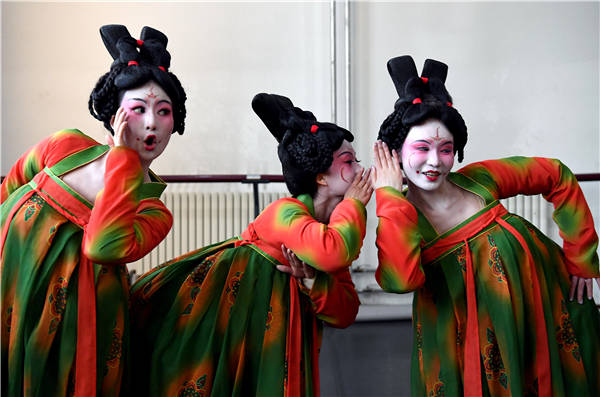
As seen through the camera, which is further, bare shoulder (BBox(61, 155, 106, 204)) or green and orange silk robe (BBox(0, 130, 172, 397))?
bare shoulder (BBox(61, 155, 106, 204))

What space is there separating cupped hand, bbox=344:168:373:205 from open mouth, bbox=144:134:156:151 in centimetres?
57

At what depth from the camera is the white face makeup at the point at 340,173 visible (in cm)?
169

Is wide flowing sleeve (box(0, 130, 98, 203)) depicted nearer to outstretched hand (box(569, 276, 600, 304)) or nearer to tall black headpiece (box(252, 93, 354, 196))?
tall black headpiece (box(252, 93, 354, 196))

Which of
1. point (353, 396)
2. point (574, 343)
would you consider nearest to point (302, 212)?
point (574, 343)

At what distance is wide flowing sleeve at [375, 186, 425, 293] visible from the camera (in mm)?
1550

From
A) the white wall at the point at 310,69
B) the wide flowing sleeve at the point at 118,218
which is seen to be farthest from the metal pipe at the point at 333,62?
the wide flowing sleeve at the point at 118,218

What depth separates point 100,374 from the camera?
150 centimetres

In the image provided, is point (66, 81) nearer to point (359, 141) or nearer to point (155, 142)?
point (359, 141)

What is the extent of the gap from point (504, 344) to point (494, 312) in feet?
0.30

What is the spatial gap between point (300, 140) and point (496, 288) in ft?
2.34

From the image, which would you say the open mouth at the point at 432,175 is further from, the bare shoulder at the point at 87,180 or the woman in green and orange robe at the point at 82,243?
the bare shoulder at the point at 87,180

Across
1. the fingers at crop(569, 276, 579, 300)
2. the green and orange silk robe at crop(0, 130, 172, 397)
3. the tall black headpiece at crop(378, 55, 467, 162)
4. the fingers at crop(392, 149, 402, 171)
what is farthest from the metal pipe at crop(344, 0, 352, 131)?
the green and orange silk robe at crop(0, 130, 172, 397)

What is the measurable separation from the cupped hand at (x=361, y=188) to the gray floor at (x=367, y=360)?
1548 millimetres

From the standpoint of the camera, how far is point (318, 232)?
150 centimetres
